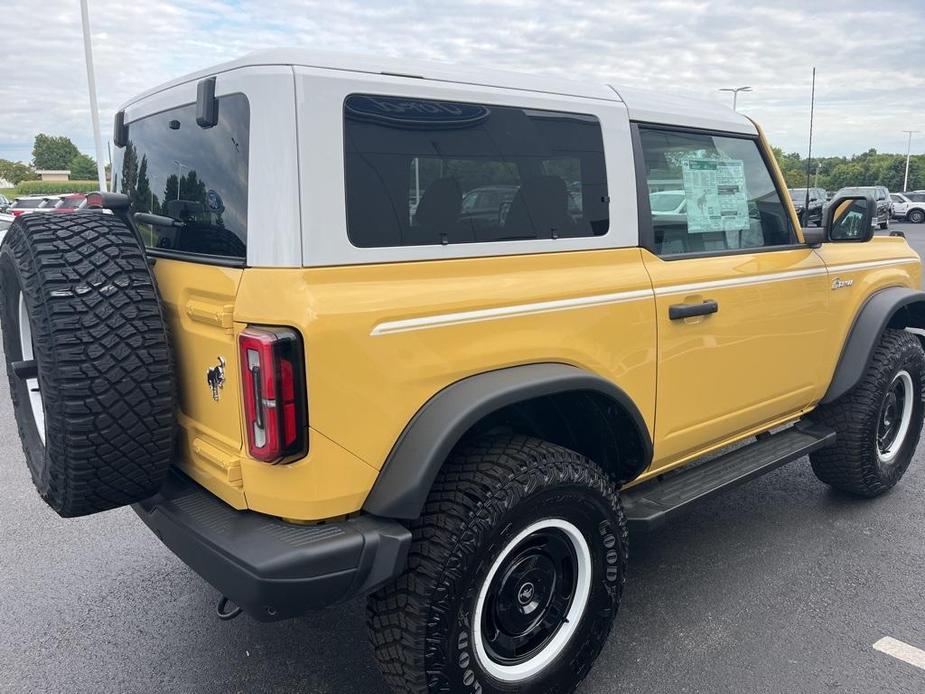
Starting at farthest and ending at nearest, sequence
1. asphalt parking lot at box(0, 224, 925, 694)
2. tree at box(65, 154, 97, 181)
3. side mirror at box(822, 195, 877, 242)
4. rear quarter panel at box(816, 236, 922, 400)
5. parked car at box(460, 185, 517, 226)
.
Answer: tree at box(65, 154, 97, 181) → rear quarter panel at box(816, 236, 922, 400) → side mirror at box(822, 195, 877, 242) → asphalt parking lot at box(0, 224, 925, 694) → parked car at box(460, 185, 517, 226)

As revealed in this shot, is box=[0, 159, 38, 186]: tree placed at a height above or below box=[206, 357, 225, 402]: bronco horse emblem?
above

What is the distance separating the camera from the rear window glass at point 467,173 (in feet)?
6.87

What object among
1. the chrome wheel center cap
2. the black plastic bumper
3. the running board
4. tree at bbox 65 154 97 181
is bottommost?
the chrome wheel center cap

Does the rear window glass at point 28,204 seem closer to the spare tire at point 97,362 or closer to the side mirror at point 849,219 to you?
the spare tire at point 97,362

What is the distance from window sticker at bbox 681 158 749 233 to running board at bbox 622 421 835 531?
3.49 ft

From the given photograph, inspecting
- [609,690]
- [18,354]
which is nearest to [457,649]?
[609,690]

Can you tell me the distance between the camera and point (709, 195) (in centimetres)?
324

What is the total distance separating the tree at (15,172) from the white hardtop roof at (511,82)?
10379 centimetres

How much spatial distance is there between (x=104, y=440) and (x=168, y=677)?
114cm

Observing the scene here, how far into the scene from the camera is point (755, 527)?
3906 mm

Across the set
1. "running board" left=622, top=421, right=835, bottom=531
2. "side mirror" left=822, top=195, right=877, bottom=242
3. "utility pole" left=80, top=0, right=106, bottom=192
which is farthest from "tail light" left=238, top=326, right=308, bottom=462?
"utility pole" left=80, top=0, right=106, bottom=192

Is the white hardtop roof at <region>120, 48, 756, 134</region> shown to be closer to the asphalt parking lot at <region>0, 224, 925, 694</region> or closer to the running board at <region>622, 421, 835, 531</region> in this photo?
the running board at <region>622, 421, 835, 531</region>

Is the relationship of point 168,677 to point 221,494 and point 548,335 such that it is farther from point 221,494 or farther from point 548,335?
point 548,335

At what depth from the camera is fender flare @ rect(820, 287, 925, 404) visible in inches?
150
